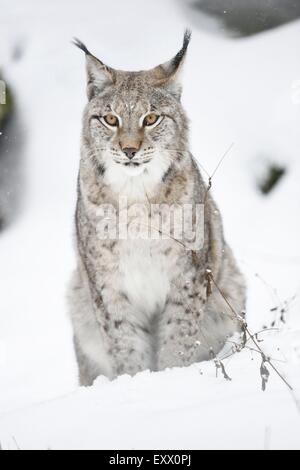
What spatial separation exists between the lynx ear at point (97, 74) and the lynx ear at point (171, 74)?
0.27m

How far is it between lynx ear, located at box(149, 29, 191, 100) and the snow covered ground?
49.4 inches

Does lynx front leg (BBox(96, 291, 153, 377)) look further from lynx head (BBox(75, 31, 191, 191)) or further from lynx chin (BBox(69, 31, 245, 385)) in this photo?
lynx head (BBox(75, 31, 191, 191))

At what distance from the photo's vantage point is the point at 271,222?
8.79 metres

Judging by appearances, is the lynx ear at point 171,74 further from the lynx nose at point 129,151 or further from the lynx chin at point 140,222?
the lynx nose at point 129,151

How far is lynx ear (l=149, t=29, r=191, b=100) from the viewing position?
4943 mm

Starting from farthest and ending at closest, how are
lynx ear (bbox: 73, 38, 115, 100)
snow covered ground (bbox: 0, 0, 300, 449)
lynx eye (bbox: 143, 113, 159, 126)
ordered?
snow covered ground (bbox: 0, 0, 300, 449) → lynx ear (bbox: 73, 38, 115, 100) → lynx eye (bbox: 143, 113, 159, 126)

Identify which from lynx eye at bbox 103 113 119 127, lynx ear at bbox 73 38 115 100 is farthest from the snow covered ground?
lynx ear at bbox 73 38 115 100

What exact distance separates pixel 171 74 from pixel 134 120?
44 cm

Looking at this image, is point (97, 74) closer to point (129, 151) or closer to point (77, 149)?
point (129, 151)

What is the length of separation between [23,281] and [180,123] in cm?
441

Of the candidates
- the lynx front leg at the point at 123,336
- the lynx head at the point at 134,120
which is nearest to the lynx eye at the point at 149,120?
the lynx head at the point at 134,120

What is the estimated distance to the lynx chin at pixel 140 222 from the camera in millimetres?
4777
